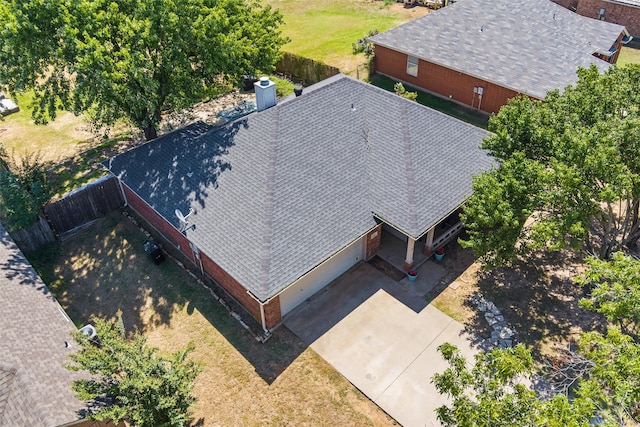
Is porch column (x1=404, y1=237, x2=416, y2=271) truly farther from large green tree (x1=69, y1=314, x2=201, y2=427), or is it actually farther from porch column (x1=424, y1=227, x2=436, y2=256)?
large green tree (x1=69, y1=314, x2=201, y2=427)

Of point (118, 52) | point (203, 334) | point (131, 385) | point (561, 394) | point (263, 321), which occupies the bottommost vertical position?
point (203, 334)

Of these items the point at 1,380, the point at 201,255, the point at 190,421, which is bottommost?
the point at 190,421

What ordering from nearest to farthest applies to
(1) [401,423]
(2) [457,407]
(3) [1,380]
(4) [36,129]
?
(2) [457,407]
(3) [1,380]
(1) [401,423]
(4) [36,129]

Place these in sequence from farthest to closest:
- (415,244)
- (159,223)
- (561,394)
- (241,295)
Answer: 1. (159,223)
2. (415,244)
3. (241,295)
4. (561,394)

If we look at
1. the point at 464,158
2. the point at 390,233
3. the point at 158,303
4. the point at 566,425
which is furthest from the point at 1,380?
the point at 464,158

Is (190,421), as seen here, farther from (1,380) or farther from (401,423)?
(401,423)

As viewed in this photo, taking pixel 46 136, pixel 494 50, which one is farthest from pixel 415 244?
pixel 46 136

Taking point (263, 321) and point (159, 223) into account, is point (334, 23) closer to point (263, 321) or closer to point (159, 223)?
point (159, 223)
